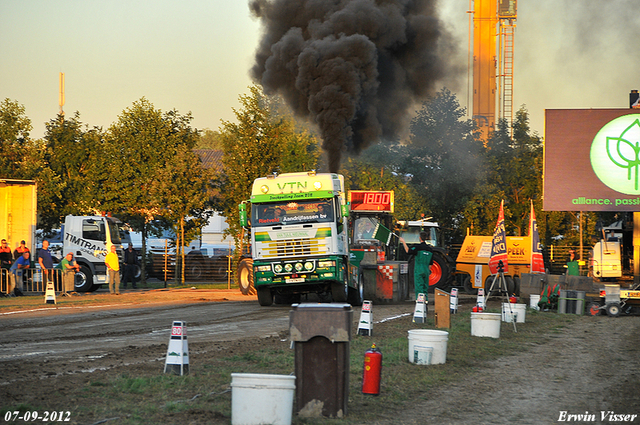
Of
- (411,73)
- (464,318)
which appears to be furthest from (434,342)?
(411,73)

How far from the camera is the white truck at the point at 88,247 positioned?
91.0ft

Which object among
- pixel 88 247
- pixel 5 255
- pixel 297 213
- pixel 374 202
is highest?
→ pixel 374 202

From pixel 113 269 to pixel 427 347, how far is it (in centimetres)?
1823

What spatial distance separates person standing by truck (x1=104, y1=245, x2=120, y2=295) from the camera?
26125 millimetres

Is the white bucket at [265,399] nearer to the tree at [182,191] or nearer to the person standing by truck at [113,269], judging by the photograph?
the person standing by truck at [113,269]

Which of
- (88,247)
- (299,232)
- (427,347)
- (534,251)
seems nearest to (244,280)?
(88,247)

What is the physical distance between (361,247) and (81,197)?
1719 centimetres

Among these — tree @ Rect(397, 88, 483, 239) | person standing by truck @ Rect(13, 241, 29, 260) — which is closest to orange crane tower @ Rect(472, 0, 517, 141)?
tree @ Rect(397, 88, 483, 239)

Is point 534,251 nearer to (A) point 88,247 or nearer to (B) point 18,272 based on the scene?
(A) point 88,247

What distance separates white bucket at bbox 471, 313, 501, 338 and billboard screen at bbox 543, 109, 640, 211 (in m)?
11.2

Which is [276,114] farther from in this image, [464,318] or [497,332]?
[497,332]

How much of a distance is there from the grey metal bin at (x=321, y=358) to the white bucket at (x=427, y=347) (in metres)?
3.40

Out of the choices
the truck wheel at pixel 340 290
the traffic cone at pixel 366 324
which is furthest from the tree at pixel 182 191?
the traffic cone at pixel 366 324

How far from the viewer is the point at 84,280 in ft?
91.0
